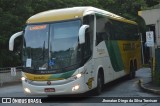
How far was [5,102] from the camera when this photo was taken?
1512cm

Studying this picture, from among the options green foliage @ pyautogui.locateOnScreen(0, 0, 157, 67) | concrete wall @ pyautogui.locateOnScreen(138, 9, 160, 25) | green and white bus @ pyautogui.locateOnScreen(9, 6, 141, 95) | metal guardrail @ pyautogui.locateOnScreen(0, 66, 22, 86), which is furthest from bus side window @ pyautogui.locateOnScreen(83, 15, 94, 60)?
metal guardrail @ pyautogui.locateOnScreen(0, 66, 22, 86)

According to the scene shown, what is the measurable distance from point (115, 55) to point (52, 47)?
571 cm

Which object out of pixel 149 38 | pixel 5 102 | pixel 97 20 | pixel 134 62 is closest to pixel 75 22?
pixel 97 20

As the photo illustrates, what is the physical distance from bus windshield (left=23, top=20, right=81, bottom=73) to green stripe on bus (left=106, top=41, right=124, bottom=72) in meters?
3.71

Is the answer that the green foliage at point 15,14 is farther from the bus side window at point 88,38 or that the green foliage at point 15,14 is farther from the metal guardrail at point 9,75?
the bus side window at point 88,38

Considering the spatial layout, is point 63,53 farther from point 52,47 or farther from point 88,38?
point 88,38

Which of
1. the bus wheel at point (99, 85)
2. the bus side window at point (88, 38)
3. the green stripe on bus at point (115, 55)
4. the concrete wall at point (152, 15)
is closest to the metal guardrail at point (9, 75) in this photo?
the concrete wall at point (152, 15)

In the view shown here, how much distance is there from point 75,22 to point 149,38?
21.8 feet

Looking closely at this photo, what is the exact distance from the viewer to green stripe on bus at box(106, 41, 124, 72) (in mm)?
19562

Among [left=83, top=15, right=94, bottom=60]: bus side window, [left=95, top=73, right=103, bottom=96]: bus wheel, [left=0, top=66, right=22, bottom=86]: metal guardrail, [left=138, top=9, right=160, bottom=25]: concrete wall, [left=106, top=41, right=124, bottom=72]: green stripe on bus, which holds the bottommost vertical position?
[left=0, top=66, right=22, bottom=86]: metal guardrail

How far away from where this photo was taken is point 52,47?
15.6 m

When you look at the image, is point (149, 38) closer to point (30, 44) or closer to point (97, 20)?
point (97, 20)

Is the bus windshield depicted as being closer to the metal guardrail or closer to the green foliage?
the green foliage

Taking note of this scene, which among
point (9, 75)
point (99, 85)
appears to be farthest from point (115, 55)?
point (9, 75)
